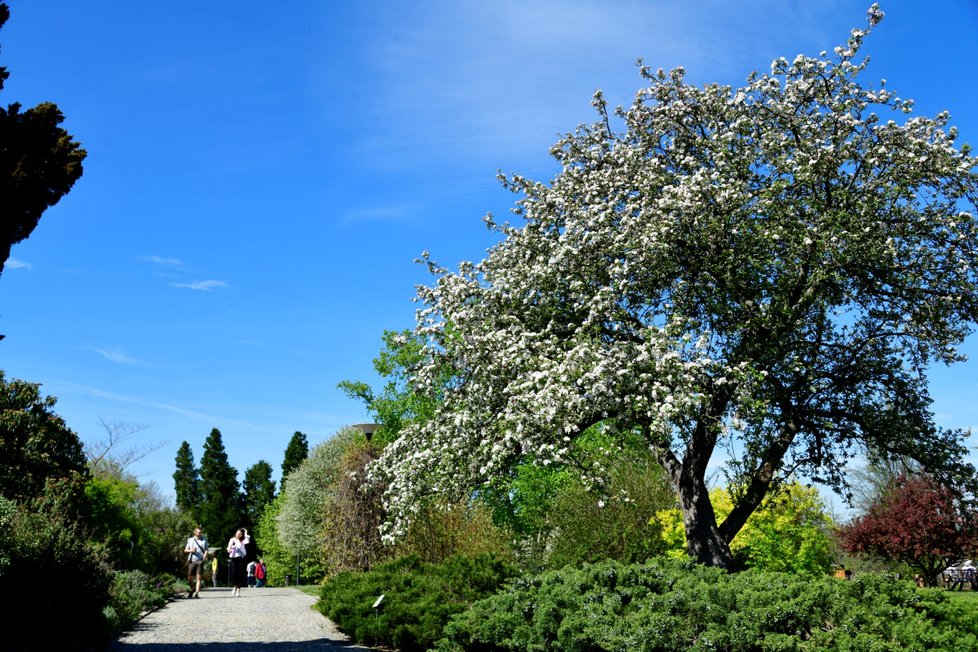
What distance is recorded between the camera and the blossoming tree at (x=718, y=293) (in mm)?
12266

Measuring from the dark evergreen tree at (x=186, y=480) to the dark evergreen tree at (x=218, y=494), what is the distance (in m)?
0.99

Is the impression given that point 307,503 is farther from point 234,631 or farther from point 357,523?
point 234,631

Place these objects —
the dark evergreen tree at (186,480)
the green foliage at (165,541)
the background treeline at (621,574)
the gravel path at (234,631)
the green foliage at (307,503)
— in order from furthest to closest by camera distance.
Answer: the dark evergreen tree at (186,480) → the green foliage at (307,503) → the green foliage at (165,541) → the gravel path at (234,631) → the background treeline at (621,574)

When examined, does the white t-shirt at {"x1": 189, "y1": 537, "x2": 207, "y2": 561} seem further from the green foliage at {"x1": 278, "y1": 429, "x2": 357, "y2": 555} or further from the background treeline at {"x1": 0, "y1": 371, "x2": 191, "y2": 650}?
the green foliage at {"x1": 278, "y1": 429, "x2": 357, "y2": 555}

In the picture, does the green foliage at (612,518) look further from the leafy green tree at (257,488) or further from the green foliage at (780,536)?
the leafy green tree at (257,488)

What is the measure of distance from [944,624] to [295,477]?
138 ft

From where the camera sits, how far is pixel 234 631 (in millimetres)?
14617

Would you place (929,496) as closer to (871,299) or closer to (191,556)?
(871,299)

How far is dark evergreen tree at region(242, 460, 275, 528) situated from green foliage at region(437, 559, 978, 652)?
64.9 m

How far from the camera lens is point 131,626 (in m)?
15.3

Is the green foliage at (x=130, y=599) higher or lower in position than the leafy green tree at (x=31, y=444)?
lower

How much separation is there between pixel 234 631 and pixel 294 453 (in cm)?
5343

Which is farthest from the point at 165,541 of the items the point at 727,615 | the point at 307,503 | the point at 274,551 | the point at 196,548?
the point at 727,615

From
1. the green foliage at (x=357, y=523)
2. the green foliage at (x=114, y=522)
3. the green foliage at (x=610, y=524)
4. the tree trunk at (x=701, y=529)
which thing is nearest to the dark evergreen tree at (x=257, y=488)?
the green foliage at (x=114, y=522)
